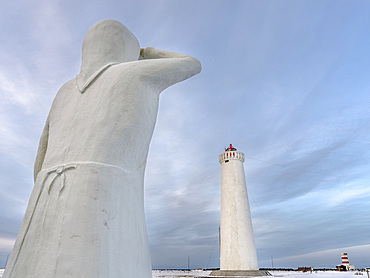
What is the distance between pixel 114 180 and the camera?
1.72m

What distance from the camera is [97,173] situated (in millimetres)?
1688

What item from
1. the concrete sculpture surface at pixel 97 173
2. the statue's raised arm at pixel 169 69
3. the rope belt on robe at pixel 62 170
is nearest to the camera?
the concrete sculpture surface at pixel 97 173

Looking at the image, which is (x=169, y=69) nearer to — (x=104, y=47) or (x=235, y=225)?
(x=104, y=47)

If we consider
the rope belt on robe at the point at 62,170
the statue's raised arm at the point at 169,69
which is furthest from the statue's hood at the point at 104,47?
the rope belt on robe at the point at 62,170

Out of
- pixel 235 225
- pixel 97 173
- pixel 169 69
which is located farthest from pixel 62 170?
pixel 235 225

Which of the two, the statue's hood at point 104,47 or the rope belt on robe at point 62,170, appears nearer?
the rope belt on robe at point 62,170

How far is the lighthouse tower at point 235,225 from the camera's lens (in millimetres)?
15211

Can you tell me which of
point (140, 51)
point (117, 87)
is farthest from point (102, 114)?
A: point (140, 51)

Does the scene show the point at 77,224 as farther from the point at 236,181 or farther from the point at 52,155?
the point at 236,181

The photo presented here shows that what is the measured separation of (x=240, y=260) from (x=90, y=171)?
1563cm

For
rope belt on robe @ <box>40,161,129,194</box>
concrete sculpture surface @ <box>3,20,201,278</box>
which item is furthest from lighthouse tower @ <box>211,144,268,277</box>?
rope belt on robe @ <box>40,161,129,194</box>

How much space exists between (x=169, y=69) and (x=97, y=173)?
104cm

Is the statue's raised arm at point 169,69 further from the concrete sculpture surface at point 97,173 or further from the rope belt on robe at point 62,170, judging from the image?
the rope belt on robe at point 62,170

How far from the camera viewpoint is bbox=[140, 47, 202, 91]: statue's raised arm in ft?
6.86
